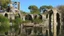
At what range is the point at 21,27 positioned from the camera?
26484mm

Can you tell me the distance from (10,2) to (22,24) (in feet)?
60.9

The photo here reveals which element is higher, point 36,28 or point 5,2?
point 5,2

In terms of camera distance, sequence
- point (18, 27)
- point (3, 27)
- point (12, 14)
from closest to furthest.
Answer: point (3, 27) < point (18, 27) < point (12, 14)

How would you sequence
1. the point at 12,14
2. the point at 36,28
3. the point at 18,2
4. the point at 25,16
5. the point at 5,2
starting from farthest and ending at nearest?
the point at 18,2 → the point at 5,2 → the point at 25,16 → the point at 12,14 → the point at 36,28

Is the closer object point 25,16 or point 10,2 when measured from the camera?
point 25,16

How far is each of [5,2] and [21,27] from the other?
19.0 meters

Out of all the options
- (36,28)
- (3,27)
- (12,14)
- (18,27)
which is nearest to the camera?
(3,27)

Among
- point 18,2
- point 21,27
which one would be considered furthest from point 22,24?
point 18,2

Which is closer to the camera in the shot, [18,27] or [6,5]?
[18,27]

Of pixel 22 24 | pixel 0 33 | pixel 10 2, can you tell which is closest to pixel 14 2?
pixel 10 2

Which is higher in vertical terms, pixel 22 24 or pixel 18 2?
pixel 18 2

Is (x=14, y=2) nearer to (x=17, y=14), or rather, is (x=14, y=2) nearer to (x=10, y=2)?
(x=10, y=2)

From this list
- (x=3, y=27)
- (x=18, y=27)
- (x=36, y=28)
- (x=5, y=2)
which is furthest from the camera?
(x=5, y=2)

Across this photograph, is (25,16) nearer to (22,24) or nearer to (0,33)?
(22,24)
